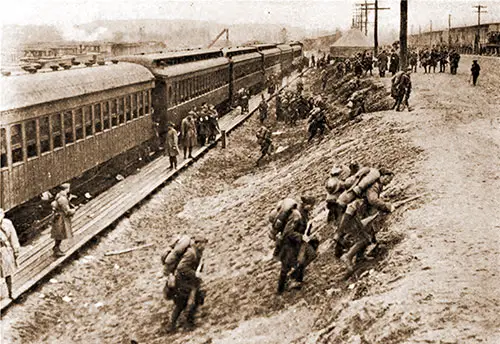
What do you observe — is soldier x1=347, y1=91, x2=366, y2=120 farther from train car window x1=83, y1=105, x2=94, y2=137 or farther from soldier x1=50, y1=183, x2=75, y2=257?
soldier x1=50, y1=183, x2=75, y2=257

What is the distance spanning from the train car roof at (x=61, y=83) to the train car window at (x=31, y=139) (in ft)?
1.39

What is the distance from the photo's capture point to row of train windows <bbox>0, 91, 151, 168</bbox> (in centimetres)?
1153

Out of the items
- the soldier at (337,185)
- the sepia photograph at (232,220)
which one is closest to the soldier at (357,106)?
the sepia photograph at (232,220)

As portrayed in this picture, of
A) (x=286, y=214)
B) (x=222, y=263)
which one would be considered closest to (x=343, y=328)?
(x=286, y=214)

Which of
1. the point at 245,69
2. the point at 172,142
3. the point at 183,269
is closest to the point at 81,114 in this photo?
the point at 172,142

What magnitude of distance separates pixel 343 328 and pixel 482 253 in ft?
7.28

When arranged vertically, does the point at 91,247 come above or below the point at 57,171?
below

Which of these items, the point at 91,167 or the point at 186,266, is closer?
the point at 186,266

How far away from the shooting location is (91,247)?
1239 cm

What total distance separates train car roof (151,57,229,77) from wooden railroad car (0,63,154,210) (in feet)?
6.77

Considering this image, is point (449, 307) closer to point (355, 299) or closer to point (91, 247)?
point (355, 299)

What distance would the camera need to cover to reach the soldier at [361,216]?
25.9 ft

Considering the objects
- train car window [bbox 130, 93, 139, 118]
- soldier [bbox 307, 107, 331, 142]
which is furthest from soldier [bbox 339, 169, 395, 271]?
soldier [bbox 307, 107, 331, 142]

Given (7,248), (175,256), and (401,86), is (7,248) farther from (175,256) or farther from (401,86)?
(401,86)
